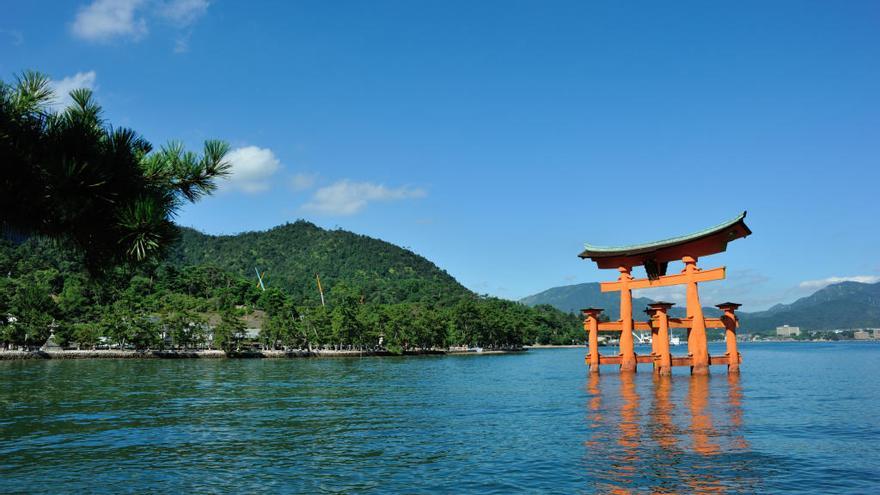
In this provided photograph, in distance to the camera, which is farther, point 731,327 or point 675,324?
point 731,327

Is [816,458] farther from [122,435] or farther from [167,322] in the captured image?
[167,322]

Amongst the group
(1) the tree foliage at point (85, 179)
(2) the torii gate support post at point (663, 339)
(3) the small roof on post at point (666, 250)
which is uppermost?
(3) the small roof on post at point (666, 250)

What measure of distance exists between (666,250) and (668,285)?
322 cm

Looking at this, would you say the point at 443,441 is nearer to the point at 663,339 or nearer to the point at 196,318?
the point at 663,339

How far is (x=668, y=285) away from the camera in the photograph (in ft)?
151

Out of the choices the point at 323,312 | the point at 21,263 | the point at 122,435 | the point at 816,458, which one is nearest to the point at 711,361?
the point at 816,458

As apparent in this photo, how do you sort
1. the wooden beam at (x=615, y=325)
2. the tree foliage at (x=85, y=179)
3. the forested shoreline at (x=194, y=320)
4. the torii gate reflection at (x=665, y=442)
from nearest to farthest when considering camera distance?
the tree foliage at (x=85, y=179), the torii gate reflection at (x=665, y=442), the wooden beam at (x=615, y=325), the forested shoreline at (x=194, y=320)

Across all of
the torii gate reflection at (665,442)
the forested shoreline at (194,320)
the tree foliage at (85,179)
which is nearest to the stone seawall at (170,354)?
the forested shoreline at (194,320)

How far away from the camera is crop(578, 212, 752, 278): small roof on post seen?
40.8 m

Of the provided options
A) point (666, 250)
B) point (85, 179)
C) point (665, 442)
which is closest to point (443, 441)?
point (665, 442)

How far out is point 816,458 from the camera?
16672 mm

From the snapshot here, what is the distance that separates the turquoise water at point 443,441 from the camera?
14.1m

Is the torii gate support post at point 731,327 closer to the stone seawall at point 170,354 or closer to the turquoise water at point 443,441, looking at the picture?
the turquoise water at point 443,441

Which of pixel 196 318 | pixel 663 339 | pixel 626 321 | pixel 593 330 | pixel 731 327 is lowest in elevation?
pixel 663 339
